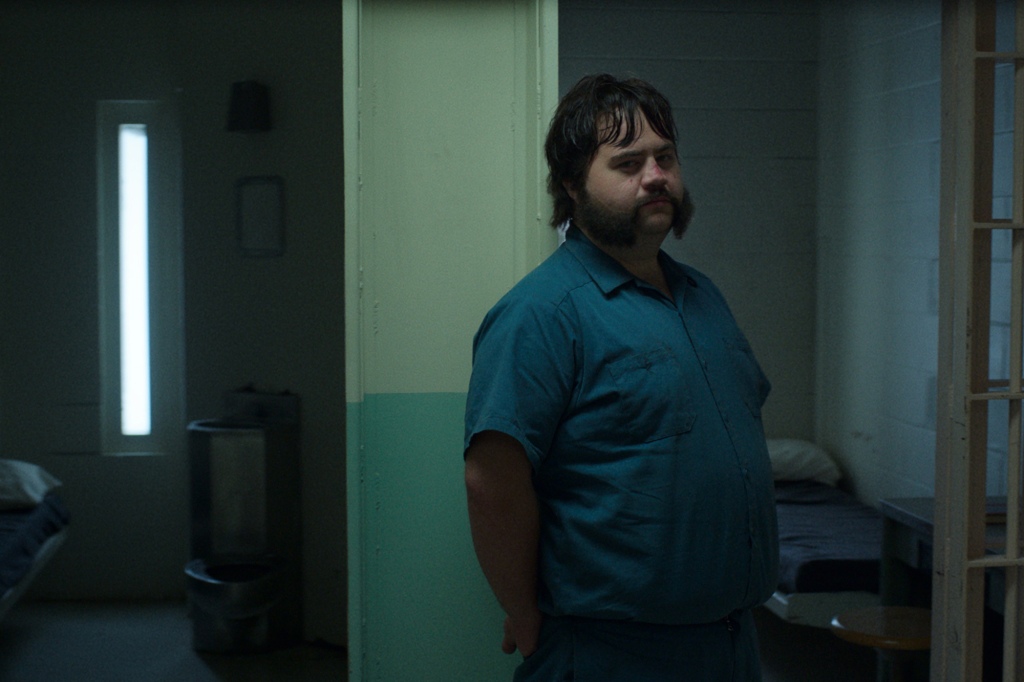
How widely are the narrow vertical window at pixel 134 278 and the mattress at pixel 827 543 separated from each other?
286cm

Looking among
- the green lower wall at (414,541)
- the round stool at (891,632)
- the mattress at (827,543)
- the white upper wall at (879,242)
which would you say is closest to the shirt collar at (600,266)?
the green lower wall at (414,541)

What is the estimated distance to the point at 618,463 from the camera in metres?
1.47

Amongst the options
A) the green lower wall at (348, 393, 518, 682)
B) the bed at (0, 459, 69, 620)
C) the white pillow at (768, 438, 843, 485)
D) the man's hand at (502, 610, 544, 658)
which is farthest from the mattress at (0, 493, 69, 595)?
the white pillow at (768, 438, 843, 485)

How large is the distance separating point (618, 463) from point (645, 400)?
0.10 metres

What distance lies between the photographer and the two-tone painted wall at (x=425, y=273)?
1893mm

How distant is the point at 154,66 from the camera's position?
4340mm

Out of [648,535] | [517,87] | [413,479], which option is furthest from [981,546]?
[517,87]

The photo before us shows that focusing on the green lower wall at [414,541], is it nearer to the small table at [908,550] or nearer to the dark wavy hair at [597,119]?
the dark wavy hair at [597,119]

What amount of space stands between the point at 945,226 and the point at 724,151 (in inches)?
105

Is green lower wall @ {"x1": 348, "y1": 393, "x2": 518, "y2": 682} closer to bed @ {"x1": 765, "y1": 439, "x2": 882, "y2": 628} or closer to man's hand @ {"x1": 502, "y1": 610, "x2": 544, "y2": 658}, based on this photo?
man's hand @ {"x1": 502, "y1": 610, "x2": 544, "y2": 658}

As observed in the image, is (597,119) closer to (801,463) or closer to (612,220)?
(612,220)

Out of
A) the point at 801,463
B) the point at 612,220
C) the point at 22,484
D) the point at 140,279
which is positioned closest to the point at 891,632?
the point at 612,220

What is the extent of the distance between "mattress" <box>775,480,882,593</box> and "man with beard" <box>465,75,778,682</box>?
1.50 m

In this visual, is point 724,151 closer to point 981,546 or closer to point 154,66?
point 154,66
